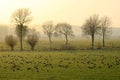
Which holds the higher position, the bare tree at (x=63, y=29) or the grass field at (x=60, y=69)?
the bare tree at (x=63, y=29)

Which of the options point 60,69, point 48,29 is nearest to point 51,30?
point 48,29

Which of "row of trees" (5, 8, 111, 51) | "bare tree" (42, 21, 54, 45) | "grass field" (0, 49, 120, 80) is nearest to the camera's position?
"grass field" (0, 49, 120, 80)

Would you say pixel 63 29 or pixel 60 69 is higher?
pixel 63 29

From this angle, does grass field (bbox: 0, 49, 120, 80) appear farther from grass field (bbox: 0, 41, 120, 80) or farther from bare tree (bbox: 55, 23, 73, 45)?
bare tree (bbox: 55, 23, 73, 45)

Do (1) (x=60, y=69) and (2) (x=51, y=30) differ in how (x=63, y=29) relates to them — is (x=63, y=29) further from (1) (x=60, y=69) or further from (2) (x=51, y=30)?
(1) (x=60, y=69)

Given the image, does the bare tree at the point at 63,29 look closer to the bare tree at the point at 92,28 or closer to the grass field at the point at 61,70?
the bare tree at the point at 92,28

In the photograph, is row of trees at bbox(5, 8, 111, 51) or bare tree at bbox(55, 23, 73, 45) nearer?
row of trees at bbox(5, 8, 111, 51)

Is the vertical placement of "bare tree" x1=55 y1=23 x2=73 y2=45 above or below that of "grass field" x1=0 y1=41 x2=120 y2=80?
above

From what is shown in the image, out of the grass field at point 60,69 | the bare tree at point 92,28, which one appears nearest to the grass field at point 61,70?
the grass field at point 60,69

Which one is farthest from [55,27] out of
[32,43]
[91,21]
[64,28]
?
[32,43]

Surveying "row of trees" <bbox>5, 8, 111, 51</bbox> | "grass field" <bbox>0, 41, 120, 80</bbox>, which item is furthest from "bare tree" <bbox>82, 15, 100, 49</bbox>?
"grass field" <bbox>0, 41, 120, 80</bbox>

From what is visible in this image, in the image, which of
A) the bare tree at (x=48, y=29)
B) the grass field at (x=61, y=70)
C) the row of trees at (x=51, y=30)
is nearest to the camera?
the grass field at (x=61, y=70)

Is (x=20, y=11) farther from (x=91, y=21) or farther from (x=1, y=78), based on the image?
(x=1, y=78)

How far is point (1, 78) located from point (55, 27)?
150 meters
